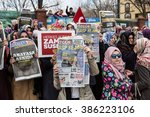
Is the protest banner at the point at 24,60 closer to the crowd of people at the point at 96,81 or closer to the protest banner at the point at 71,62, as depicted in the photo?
the crowd of people at the point at 96,81

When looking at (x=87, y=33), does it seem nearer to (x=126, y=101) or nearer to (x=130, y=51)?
(x=130, y=51)

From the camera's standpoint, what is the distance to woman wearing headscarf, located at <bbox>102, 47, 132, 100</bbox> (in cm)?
Answer: 535

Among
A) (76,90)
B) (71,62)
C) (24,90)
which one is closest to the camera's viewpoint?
(71,62)

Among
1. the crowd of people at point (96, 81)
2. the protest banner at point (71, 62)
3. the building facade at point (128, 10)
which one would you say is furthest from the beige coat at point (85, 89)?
the building facade at point (128, 10)

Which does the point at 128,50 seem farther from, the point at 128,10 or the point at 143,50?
the point at 128,10

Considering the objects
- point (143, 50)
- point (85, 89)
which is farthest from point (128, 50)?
point (85, 89)

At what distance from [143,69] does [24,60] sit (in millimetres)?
1606

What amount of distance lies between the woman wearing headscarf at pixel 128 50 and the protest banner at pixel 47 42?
1221 mm

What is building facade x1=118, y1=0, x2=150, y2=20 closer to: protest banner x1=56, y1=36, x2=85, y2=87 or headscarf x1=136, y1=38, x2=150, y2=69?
headscarf x1=136, y1=38, x2=150, y2=69

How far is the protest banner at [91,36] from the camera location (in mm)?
6160

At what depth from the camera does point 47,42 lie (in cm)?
582

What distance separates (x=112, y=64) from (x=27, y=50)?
1171mm

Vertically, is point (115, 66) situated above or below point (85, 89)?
above

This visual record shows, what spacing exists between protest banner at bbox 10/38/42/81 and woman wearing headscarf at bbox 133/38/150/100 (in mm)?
1362
